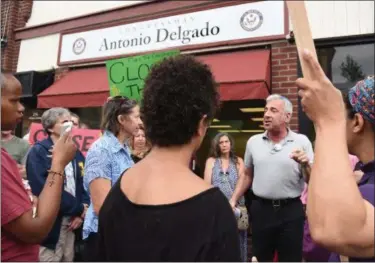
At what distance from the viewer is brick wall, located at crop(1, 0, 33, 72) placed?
8197 mm

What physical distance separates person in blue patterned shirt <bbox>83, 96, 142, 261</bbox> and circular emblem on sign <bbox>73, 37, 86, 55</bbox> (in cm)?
482

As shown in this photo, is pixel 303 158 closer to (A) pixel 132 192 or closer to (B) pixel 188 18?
(A) pixel 132 192

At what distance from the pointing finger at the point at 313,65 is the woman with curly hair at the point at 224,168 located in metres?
3.50

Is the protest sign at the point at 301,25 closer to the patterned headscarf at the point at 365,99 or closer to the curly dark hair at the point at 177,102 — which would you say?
the patterned headscarf at the point at 365,99

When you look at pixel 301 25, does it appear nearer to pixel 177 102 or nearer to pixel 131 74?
pixel 177 102

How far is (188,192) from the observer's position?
1222 millimetres

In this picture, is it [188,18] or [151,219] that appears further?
[188,18]

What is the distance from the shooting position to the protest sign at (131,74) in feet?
10.6

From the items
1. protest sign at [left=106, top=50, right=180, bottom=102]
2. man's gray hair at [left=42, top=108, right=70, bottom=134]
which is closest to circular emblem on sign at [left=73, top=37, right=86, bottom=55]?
man's gray hair at [left=42, top=108, right=70, bottom=134]

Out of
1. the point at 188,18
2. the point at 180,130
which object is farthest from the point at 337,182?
the point at 188,18

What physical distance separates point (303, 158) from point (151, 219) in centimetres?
183

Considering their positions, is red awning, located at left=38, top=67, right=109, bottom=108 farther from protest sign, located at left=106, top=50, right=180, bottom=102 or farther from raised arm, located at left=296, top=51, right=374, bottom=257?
raised arm, located at left=296, top=51, right=374, bottom=257

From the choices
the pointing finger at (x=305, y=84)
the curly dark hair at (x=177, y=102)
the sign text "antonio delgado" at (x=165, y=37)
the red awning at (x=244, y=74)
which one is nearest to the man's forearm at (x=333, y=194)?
the pointing finger at (x=305, y=84)

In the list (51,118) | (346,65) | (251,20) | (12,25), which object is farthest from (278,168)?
(12,25)
